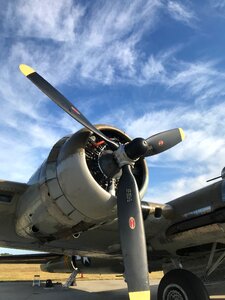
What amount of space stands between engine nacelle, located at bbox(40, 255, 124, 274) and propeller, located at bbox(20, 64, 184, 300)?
5.65 metres

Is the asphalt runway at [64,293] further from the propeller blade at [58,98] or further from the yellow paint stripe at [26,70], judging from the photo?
the yellow paint stripe at [26,70]

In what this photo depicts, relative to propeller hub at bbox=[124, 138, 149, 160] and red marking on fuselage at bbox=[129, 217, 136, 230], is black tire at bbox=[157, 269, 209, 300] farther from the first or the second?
propeller hub at bbox=[124, 138, 149, 160]

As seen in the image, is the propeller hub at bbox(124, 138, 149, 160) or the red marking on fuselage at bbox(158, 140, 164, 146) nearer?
the propeller hub at bbox(124, 138, 149, 160)

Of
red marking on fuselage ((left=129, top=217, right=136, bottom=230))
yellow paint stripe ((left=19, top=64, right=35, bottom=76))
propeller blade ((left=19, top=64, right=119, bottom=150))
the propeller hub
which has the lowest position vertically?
red marking on fuselage ((left=129, top=217, right=136, bottom=230))

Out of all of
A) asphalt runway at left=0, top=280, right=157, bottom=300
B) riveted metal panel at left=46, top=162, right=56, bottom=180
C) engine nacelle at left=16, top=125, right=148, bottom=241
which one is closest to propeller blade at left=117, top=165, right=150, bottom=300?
engine nacelle at left=16, top=125, right=148, bottom=241

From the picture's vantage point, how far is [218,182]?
8305 millimetres

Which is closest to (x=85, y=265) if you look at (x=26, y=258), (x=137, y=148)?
(x=26, y=258)

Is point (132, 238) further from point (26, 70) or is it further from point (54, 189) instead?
point (26, 70)

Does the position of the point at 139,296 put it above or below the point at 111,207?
below

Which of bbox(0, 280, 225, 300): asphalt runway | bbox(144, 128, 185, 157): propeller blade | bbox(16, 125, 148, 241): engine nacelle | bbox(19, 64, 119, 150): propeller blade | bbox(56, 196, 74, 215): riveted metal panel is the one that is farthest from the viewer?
bbox(0, 280, 225, 300): asphalt runway

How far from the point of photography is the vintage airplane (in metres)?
6.88

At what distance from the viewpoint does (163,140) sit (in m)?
7.57

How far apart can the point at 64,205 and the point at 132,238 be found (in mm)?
1374

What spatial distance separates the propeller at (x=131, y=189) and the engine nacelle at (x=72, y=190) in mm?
239
